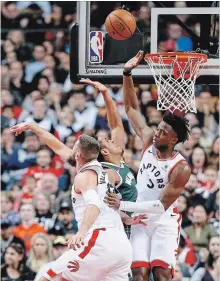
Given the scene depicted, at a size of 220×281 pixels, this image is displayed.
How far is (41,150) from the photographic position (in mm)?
13086

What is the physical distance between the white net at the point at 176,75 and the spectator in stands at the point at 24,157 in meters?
4.43

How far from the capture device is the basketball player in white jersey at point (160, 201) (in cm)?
822

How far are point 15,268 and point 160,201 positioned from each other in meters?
3.87

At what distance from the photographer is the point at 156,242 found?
8.31 metres

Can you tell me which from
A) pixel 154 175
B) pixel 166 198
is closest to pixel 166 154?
pixel 154 175

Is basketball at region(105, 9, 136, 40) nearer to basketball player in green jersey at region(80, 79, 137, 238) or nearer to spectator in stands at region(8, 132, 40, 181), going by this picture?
basketball player in green jersey at region(80, 79, 137, 238)

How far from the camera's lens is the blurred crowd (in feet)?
38.1

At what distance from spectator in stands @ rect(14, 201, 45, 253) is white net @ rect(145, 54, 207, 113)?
144 inches

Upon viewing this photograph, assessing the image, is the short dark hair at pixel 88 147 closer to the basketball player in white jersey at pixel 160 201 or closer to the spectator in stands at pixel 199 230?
the basketball player in white jersey at pixel 160 201

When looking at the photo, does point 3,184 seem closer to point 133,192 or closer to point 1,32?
point 1,32

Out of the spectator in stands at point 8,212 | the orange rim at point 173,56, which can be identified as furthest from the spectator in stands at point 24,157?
the orange rim at point 173,56

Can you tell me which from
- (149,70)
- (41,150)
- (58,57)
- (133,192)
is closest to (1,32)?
(58,57)

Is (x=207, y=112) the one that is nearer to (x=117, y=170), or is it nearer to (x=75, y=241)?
(x=117, y=170)

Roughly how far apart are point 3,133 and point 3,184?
3.15 feet
